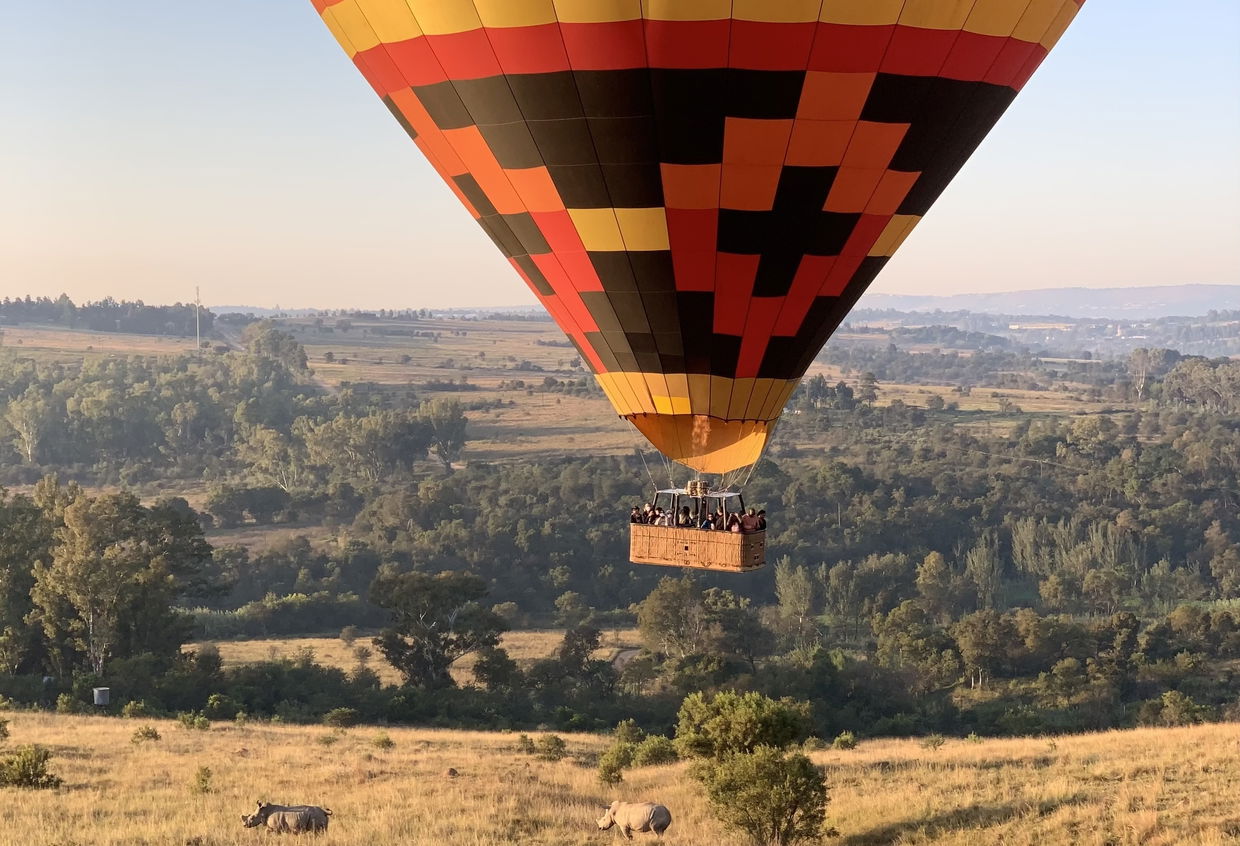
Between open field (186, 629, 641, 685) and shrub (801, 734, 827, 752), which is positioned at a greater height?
shrub (801, 734, 827, 752)

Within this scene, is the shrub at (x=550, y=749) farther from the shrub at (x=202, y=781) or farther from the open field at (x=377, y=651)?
the open field at (x=377, y=651)

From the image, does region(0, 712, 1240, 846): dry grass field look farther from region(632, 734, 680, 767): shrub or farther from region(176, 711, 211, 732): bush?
region(176, 711, 211, 732): bush

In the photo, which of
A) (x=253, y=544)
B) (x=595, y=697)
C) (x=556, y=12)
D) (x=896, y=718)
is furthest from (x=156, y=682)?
(x=253, y=544)

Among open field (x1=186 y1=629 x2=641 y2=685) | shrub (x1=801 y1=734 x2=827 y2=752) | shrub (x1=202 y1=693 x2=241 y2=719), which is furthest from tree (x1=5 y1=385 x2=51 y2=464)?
shrub (x1=801 y1=734 x2=827 y2=752)

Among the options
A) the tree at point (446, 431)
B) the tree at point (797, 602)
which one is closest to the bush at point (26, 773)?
the tree at point (797, 602)

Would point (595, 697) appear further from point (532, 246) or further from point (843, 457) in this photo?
point (843, 457)

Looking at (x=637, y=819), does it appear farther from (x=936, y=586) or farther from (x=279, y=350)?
(x=279, y=350)
